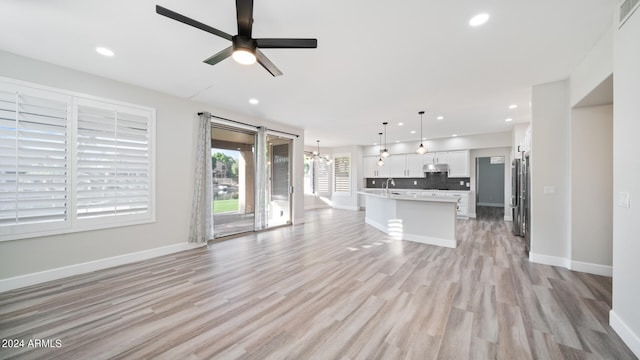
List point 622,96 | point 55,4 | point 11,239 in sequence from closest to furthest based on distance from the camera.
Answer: point 622,96 < point 55,4 < point 11,239

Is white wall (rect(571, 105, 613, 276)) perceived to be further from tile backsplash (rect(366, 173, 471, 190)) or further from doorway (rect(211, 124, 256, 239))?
doorway (rect(211, 124, 256, 239))

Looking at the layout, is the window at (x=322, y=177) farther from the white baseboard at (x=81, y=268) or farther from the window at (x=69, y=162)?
the window at (x=69, y=162)

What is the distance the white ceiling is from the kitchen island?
1.98 m

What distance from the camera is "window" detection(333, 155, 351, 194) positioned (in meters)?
10.1

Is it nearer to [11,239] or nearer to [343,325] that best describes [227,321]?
[343,325]

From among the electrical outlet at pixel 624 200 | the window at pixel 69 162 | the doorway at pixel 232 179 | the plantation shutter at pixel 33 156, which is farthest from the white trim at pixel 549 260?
the plantation shutter at pixel 33 156

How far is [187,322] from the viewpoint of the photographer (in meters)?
2.12

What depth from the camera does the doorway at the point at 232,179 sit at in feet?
17.1

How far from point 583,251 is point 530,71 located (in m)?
2.63

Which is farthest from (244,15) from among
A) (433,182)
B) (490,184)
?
(490,184)

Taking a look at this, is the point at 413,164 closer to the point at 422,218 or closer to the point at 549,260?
the point at 422,218

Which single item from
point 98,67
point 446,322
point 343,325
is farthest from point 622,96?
point 98,67

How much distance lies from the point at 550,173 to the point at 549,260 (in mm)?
1334

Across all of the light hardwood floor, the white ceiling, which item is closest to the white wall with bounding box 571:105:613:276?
the light hardwood floor
